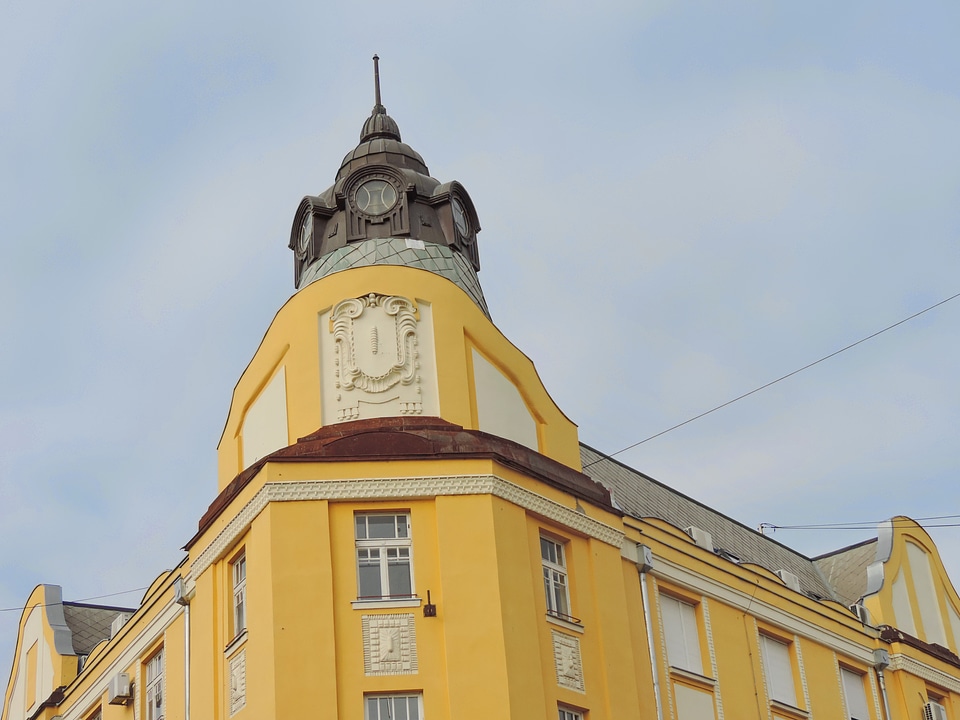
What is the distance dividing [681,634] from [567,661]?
16.6 feet

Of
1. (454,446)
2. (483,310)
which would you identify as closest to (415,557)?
(454,446)

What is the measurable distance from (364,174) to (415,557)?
29.3ft

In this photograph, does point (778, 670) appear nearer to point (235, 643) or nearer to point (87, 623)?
point (235, 643)

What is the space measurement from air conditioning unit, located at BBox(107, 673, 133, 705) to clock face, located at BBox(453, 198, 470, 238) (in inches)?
470

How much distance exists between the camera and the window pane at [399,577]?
26.5 meters

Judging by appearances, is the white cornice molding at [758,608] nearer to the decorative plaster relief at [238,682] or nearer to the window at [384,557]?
the window at [384,557]

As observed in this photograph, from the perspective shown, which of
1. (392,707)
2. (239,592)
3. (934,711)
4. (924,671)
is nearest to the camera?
(392,707)

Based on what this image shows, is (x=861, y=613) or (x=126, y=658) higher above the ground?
(x=861, y=613)

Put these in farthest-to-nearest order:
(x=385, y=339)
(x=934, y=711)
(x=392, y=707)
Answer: (x=934, y=711) → (x=385, y=339) → (x=392, y=707)

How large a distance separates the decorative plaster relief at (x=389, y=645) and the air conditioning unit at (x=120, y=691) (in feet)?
31.2

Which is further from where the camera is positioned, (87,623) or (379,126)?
(87,623)

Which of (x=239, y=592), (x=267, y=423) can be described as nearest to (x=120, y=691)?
(x=239, y=592)

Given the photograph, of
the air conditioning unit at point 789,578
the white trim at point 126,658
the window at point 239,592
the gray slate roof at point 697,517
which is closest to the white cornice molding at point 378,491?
the window at point 239,592

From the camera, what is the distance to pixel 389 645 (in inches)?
1018
